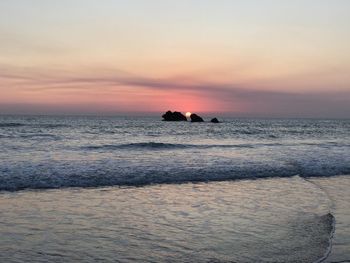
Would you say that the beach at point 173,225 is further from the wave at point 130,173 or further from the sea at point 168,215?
the wave at point 130,173

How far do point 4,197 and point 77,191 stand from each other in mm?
2235

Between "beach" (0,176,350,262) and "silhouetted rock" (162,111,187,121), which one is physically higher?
"silhouetted rock" (162,111,187,121)

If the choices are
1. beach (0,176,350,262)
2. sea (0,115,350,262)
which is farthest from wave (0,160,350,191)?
beach (0,176,350,262)

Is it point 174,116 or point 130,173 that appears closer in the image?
point 130,173

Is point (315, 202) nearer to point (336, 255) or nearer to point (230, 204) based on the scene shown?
point (230, 204)

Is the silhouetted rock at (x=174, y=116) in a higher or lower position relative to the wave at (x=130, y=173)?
higher

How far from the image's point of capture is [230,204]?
1141cm

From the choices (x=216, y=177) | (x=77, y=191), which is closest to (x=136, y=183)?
(x=77, y=191)

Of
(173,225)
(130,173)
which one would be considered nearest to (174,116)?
(130,173)

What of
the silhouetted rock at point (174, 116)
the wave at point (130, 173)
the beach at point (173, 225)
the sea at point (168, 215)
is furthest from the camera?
the silhouetted rock at point (174, 116)

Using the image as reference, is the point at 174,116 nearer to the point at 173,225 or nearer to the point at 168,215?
the point at 168,215

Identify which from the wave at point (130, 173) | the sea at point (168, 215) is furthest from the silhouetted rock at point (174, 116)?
the sea at point (168, 215)

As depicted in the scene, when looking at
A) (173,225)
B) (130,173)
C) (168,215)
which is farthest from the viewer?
(130,173)

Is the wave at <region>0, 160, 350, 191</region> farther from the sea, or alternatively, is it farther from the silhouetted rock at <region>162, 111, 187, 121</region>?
the silhouetted rock at <region>162, 111, 187, 121</region>
